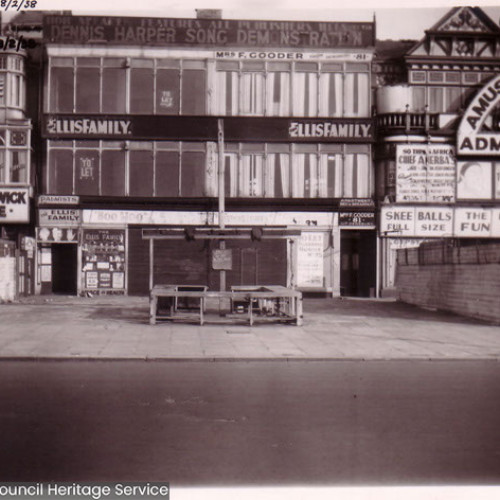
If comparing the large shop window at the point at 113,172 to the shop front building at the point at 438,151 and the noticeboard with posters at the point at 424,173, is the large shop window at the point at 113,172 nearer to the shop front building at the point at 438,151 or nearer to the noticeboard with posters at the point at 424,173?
the shop front building at the point at 438,151

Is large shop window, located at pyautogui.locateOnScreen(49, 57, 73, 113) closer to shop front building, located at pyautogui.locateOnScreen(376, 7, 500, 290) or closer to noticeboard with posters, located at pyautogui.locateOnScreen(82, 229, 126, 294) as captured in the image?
noticeboard with posters, located at pyautogui.locateOnScreen(82, 229, 126, 294)

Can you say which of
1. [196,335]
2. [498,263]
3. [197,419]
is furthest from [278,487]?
[498,263]

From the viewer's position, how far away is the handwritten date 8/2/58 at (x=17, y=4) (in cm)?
711

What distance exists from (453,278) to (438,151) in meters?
9.12

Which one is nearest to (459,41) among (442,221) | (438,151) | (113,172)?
(438,151)

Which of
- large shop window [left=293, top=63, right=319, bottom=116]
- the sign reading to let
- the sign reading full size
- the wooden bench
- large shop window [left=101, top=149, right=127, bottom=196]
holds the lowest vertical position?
the wooden bench

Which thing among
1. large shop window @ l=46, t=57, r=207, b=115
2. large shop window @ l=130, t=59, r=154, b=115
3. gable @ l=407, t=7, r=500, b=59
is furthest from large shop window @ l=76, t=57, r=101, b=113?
gable @ l=407, t=7, r=500, b=59

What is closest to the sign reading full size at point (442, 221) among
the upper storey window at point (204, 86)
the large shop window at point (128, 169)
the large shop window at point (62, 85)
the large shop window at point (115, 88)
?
the upper storey window at point (204, 86)

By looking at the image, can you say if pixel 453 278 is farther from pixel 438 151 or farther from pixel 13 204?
pixel 13 204

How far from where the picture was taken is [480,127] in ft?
97.3

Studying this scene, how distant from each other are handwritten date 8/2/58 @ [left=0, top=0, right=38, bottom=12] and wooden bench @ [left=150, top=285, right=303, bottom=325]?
32.4 feet

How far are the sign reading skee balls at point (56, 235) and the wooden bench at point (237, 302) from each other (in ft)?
33.9

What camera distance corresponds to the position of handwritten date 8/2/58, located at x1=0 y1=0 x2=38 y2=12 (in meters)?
7.11

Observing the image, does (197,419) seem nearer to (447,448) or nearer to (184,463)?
(184,463)
